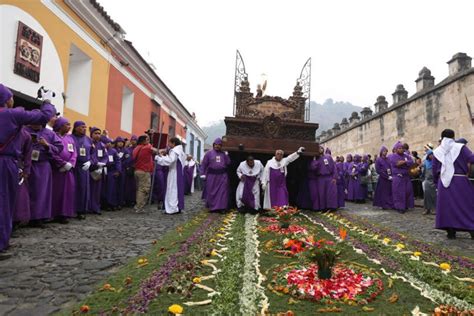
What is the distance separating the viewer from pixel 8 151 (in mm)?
4227

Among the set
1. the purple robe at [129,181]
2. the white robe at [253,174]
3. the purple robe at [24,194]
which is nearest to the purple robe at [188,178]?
the purple robe at [129,181]

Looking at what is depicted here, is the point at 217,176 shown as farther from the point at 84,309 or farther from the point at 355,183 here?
the point at 355,183

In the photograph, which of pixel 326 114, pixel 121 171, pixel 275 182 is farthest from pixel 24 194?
pixel 326 114

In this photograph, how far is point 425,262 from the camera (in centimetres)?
406

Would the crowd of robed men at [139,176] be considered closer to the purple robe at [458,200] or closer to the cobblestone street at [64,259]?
the purple robe at [458,200]

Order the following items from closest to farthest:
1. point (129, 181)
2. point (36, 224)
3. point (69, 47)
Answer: point (36, 224) < point (69, 47) < point (129, 181)

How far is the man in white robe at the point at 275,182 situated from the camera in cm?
853

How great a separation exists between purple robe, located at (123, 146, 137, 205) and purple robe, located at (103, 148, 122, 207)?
1.08 ft

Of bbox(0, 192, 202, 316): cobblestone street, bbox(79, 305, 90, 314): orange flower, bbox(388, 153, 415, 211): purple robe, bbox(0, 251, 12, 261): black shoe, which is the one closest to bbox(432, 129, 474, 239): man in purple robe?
bbox(388, 153, 415, 211): purple robe

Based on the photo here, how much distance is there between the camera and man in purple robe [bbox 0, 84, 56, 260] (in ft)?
13.3

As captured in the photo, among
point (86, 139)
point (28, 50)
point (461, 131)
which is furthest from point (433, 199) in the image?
point (28, 50)

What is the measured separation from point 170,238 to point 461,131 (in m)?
11.3

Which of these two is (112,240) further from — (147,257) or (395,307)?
(395,307)

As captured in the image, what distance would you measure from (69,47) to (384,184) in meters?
10.3
